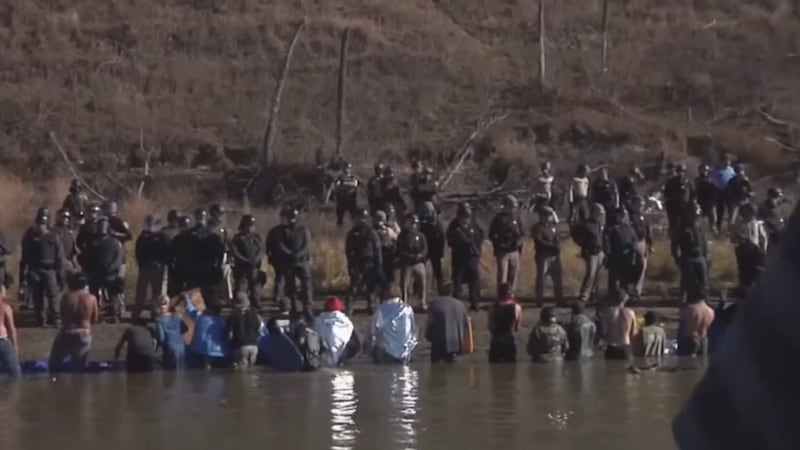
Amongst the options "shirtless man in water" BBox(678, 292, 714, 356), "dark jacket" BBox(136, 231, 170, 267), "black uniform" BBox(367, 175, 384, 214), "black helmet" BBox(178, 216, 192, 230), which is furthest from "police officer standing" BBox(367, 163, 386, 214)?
"shirtless man in water" BBox(678, 292, 714, 356)

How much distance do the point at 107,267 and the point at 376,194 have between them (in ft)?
18.8

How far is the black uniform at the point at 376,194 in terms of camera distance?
2630cm

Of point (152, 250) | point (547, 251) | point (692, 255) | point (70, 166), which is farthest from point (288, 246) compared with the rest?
point (70, 166)

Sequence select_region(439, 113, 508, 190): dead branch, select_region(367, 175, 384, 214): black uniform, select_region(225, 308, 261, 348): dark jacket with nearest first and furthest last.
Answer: select_region(225, 308, 261, 348): dark jacket
select_region(367, 175, 384, 214): black uniform
select_region(439, 113, 508, 190): dead branch

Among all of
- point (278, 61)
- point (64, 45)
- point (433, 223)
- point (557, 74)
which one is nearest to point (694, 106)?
point (557, 74)

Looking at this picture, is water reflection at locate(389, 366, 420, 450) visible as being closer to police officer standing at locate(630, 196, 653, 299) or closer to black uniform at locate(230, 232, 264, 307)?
black uniform at locate(230, 232, 264, 307)

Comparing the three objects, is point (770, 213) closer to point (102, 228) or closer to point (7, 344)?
point (102, 228)

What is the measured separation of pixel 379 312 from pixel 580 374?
280 centimetres

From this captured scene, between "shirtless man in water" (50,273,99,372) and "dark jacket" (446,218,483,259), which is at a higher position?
"dark jacket" (446,218,483,259)

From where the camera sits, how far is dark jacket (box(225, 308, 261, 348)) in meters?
20.2

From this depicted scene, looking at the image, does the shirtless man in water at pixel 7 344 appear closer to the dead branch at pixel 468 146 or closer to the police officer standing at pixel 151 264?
the police officer standing at pixel 151 264

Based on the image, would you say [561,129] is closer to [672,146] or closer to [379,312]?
[672,146]

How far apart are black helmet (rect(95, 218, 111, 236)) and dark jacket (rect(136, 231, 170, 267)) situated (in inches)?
18.2

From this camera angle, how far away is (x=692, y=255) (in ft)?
75.4
